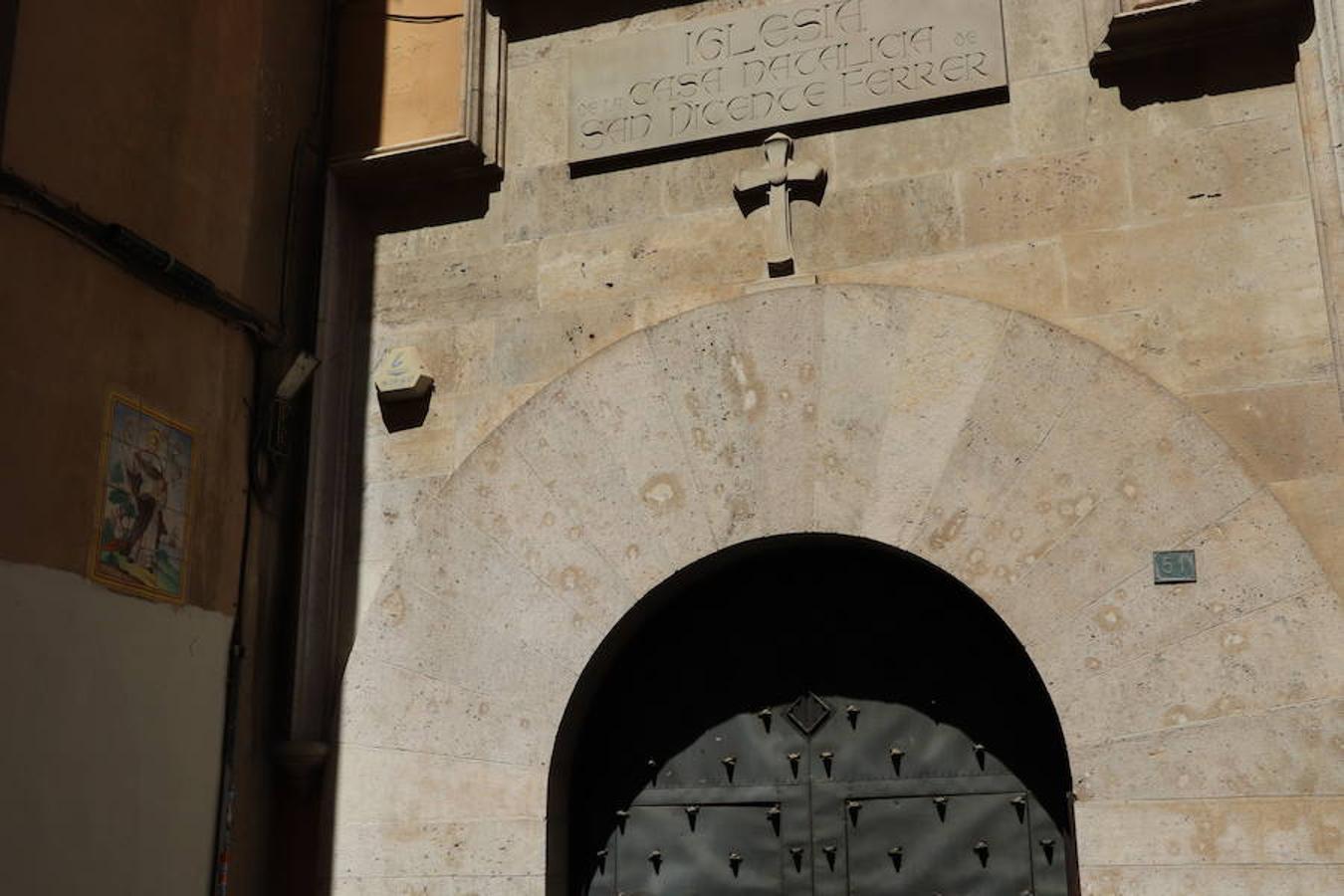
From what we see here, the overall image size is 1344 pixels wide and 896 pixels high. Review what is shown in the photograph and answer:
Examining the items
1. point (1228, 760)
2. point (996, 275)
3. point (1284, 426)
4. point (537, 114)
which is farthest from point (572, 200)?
point (1228, 760)

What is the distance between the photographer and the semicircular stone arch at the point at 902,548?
4621mm

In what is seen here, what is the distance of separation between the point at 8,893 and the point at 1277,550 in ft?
12.3

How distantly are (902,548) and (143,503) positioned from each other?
2.48 m

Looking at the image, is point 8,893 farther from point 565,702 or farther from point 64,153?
point 64,153

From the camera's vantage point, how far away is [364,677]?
5633 millimetres

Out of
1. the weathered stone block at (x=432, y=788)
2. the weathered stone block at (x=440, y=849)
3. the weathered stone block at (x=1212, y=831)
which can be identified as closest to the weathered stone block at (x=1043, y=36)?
the weathered stone block at (x=1212, y=831)

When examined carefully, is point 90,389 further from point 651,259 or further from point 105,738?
point 651,259

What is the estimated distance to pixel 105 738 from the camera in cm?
503

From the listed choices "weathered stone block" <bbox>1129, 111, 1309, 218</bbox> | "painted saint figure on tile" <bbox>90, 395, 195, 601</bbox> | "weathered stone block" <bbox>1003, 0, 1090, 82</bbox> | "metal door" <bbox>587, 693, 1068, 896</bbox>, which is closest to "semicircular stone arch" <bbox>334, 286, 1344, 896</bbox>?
"metal door" <bbox>587, 693, 1068, 896</bbox>

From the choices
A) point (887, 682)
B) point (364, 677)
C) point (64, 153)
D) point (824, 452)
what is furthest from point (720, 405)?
point (64, 153)

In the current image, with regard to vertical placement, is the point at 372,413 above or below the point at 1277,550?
above

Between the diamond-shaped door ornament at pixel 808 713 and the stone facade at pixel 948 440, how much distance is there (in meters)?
0.62

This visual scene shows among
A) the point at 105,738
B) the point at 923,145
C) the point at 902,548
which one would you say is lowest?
the point at 105,738

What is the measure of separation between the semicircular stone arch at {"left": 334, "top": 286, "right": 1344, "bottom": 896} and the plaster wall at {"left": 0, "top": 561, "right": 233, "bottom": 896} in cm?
50
